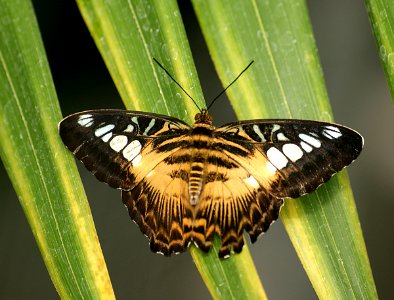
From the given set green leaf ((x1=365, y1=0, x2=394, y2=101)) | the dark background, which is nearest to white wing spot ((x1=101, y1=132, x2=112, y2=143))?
green leaf ((x1=365, y1=0, x2=394, y2=101))

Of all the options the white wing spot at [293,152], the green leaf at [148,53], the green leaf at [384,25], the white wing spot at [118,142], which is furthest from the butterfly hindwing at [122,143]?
the green leaf at [384,25]

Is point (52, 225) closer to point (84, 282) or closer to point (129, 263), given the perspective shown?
point (84, 282)

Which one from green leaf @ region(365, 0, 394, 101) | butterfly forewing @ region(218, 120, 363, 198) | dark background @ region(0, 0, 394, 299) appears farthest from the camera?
dark background @ region(0, 0, 394, 299)

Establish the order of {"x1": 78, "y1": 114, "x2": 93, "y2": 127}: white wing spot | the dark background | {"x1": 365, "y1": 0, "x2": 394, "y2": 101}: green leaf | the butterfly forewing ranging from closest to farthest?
{"x1": 365, "y1": 0, "x2": 394, "y2": 101}: green leaf → the butterfly forewing → {"x1": 78, "y1": 114, "x2": 93, "y2": 127}: white wing spot → the dark background

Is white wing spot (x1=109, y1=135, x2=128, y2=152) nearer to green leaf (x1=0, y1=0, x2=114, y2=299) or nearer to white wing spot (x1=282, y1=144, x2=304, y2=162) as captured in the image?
green leaf (x1=0, y1=0, x2=114, y2=299)

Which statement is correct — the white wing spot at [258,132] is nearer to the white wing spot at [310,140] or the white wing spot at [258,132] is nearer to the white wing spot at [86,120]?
the white wing spot at [310,140]

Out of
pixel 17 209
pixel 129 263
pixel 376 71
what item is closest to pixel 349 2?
pixel 376 71

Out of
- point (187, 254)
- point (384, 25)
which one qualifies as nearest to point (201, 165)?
point (384, 25)
